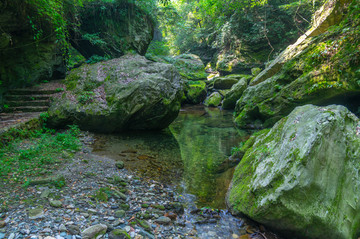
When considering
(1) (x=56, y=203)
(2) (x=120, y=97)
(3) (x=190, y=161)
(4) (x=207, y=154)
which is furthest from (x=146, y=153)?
(1) (x=56, y=203)

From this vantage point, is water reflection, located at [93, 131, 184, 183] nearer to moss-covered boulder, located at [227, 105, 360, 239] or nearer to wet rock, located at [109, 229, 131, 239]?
wet rock, located at [109, 229, 131, 239]

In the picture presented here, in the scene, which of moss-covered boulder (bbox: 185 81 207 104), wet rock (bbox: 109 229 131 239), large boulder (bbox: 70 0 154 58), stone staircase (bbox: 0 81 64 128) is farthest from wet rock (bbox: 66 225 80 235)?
→ moss-covered boulder (bbox: 185 81 207 104)

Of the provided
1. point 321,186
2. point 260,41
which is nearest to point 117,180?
point 321,186

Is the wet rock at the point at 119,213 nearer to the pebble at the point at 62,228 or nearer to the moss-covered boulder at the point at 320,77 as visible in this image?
the pebble at the point at 62,228

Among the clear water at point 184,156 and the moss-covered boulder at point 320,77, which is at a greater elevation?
the moss-covered boulder at point 320,77

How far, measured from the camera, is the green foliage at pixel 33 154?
3.82 m

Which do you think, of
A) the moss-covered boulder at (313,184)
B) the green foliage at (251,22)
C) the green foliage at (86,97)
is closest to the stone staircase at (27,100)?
the green foliage at (86,97)

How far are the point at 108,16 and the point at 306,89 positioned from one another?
38.4 feet

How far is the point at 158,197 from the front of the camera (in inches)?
161

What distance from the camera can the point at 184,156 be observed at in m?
6.92

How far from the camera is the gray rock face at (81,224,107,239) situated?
251 cm

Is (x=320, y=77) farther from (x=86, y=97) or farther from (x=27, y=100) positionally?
(x=27, y=100)

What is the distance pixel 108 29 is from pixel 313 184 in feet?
43.3

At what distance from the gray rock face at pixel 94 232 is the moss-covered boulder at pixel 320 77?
23.7 ft
